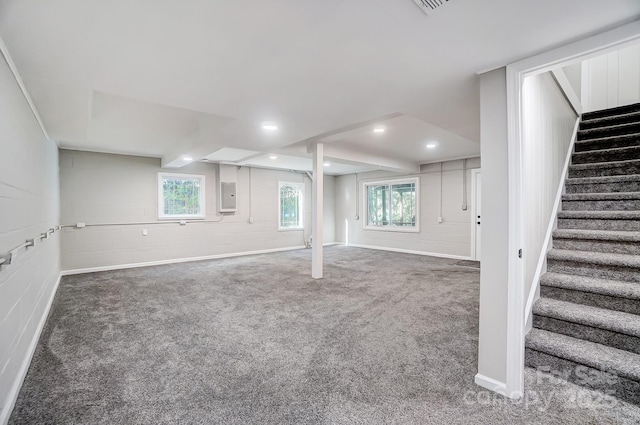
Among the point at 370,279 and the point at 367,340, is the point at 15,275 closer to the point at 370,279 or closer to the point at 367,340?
the point at 367,340

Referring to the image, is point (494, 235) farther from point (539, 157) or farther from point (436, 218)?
point (436, 218)

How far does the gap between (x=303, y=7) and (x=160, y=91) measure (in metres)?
1.57

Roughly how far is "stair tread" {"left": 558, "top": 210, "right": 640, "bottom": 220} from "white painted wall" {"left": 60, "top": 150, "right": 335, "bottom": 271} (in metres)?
6.25

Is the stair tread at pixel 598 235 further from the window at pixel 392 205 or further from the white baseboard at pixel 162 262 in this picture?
the white baseboard at pixel 162 262

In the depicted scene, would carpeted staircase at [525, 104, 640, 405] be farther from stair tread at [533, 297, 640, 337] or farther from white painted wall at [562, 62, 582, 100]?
white painted wall at [562, 62, 582, 100]

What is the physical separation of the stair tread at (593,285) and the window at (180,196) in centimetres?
635

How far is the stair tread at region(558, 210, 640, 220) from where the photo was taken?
2600 mm

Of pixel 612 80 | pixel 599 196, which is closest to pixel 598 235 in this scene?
A: pixel 599 196

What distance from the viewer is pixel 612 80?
4188mm

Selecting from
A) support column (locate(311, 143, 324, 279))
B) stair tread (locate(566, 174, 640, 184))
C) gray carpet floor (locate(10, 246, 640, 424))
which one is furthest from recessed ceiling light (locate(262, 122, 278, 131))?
stair tread (locate(566, 174, 640, 184))

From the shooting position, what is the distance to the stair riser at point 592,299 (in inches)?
82.4

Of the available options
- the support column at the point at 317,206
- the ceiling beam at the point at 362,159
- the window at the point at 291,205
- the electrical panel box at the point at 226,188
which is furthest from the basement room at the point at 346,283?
the window at the point at 291,205

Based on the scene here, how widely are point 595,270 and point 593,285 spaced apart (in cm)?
25

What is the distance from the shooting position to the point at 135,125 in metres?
3.89
